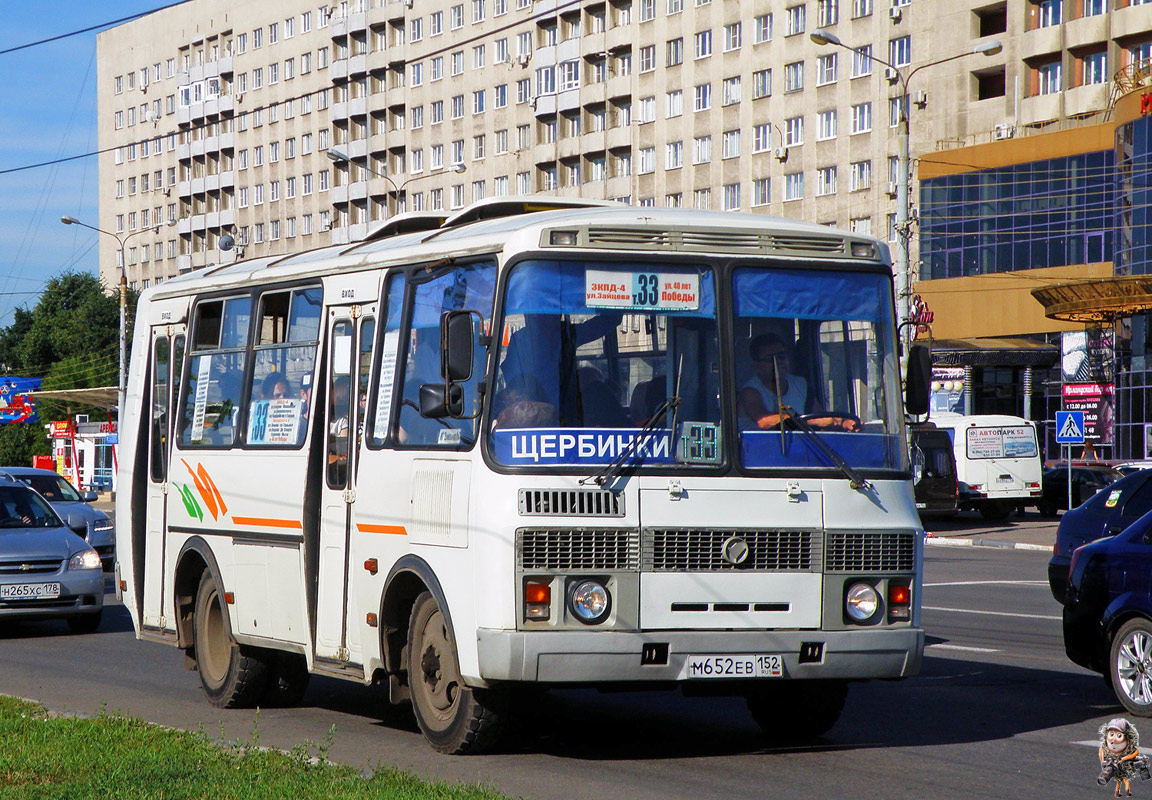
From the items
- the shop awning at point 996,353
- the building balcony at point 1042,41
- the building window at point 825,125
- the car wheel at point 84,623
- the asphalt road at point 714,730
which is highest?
the building balcony at point 1042,41

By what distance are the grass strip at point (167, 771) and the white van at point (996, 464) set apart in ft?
113

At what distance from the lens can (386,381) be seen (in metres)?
9.77

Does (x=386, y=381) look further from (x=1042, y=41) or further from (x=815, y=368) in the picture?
(x=1042, y=41)

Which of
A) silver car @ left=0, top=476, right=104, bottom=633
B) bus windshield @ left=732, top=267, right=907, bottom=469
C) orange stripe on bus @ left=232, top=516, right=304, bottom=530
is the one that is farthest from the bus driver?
silver car @ left=0, top=476, right=104, bottom=633

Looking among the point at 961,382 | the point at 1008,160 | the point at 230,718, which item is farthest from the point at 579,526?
the point at 1008,160

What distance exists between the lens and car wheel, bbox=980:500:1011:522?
42031 mm


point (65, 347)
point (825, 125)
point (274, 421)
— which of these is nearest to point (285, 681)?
point (274, 421)

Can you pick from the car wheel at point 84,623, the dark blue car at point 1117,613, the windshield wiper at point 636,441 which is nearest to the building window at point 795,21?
the car wheel at point 84,623

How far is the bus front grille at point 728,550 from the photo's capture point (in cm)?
859

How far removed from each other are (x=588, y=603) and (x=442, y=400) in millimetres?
1254

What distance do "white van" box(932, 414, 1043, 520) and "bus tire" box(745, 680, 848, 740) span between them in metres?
32.6

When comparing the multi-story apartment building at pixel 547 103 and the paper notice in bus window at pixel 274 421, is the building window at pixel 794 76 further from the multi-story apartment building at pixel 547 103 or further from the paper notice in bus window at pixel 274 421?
the paper notice in bus window at pixel 274 421

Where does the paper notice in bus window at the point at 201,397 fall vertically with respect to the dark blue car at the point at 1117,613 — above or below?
above

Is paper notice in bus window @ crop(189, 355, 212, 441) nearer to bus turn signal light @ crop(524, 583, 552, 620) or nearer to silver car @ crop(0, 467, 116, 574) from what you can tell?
bus turn signal light @ crop(524, 583, 552, 620)
